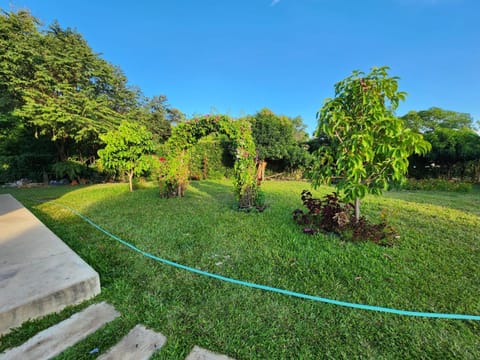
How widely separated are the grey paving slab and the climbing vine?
120 inches

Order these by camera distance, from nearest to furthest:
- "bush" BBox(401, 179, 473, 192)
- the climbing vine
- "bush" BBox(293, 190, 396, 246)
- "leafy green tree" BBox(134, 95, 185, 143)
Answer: "bush" BBox(293, 190, 396, 246) → the climbing vine → "bush" BBox(401, 179, 473, 192) → "leafy green tree" BBox(134, 95, 185, 143)

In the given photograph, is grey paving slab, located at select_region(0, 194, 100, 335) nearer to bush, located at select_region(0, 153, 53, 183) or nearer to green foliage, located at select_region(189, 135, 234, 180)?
green foliage, located at select_region(189, 135, 234, 180)

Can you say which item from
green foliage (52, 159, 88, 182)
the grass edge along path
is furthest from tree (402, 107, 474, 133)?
green foliage (52, 159, 88, 182)

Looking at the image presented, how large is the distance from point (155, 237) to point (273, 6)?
7.33m

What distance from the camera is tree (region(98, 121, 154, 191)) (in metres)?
6.17

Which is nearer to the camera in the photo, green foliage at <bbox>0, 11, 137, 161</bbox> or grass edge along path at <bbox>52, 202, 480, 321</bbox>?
grass edge along path at <bbox>52, 202, 480, 321</bbox>

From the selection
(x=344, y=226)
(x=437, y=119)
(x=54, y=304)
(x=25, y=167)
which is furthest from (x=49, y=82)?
(x=437, y=119)

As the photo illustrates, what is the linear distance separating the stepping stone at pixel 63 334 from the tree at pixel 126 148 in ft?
19.1

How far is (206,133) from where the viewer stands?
16.7 feet

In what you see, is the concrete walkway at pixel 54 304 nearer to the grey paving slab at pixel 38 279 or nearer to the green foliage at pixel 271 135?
the grey paving slab at pixel 38 279

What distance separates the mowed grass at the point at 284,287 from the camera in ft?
4.00

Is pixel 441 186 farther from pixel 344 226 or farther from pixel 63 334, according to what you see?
pixel 63 334

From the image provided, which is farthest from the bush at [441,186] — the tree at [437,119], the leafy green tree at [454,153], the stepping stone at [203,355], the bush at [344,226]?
the stepping stone at [203,355]

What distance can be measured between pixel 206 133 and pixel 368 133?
3.81 metres
